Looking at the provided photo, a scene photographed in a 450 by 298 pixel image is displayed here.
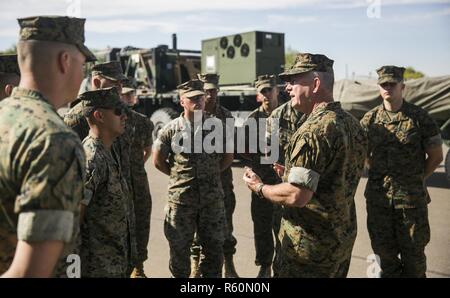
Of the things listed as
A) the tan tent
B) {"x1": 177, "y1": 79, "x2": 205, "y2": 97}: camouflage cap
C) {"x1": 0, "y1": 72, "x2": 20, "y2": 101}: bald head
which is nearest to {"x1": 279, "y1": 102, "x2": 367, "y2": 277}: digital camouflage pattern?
{"x1": 177, "y1": 79, "x2": 205, "y2": 97}: camouflage cap

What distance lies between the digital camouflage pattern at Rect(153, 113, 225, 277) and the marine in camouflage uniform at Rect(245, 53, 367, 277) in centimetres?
124

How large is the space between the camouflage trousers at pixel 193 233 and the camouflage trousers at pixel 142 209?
59 centimetres

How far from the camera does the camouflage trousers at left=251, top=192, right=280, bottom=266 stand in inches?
184

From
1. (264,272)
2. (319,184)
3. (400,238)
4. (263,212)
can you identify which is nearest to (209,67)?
(263,212)

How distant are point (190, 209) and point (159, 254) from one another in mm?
1324

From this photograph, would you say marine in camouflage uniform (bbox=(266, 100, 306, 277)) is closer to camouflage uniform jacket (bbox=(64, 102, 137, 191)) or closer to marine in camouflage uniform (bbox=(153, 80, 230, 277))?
marine in camouflage uniform (bbox=(153, 80, 230, 277))

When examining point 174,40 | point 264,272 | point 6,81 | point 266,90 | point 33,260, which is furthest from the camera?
point 174,40

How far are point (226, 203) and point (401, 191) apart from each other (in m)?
1.99

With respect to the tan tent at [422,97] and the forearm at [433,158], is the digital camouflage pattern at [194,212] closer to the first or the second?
the forearm at [433,158]

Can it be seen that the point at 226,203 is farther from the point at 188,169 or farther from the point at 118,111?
the point at 118,111

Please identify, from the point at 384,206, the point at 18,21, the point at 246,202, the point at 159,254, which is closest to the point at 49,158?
the point at 18,21

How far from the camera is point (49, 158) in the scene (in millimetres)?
1478

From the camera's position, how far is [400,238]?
12.9 feet
